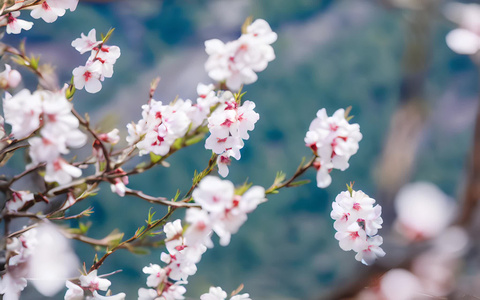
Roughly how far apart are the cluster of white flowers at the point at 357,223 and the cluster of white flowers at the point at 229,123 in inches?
5.7

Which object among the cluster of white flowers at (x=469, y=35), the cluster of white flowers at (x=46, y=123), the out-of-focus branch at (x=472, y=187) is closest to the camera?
the cluster of white flowers at (x=46, y=123)

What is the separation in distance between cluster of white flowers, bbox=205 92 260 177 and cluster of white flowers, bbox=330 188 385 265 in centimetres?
15

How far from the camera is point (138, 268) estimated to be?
1.99m

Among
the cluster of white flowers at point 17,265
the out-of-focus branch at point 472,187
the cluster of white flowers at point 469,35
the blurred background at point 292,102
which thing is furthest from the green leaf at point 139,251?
the blurred background at point 292,102

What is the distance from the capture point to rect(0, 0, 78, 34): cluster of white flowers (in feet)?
1.72

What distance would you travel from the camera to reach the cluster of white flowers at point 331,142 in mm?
473

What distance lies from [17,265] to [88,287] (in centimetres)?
10

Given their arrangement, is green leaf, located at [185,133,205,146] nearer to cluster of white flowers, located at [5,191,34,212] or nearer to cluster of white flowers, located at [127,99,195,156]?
cluster of white flowers, located at [127,99,195,156]

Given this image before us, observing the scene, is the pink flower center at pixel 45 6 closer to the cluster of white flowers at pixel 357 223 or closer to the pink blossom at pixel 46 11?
the pink blossom at pixel 46 11

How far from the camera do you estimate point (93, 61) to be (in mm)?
551

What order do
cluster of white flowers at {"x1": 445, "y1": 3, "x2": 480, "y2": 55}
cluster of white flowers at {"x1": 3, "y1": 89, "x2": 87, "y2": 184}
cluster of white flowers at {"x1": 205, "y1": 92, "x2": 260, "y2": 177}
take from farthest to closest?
cluster of white flowers at {"x1": 445, "y1": 3, "x2": 480, "y2": 55} < cluster of white flowers at {"x1": 205, "y1": 92, "x2": 260, "y2": 177} < cluster of white flowers at {"x1": 3, "y1": 89, "x2": 87, "y2": 184}

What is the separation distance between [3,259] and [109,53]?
0.28m

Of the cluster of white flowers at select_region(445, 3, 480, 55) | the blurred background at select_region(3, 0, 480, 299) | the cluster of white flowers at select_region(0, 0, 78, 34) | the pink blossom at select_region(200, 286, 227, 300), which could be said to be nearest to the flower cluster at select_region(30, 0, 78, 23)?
the cluster of white flowers at select_region(0, 0, 78, 34)

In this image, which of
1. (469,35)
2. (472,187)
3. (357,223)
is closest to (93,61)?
(357,223)
